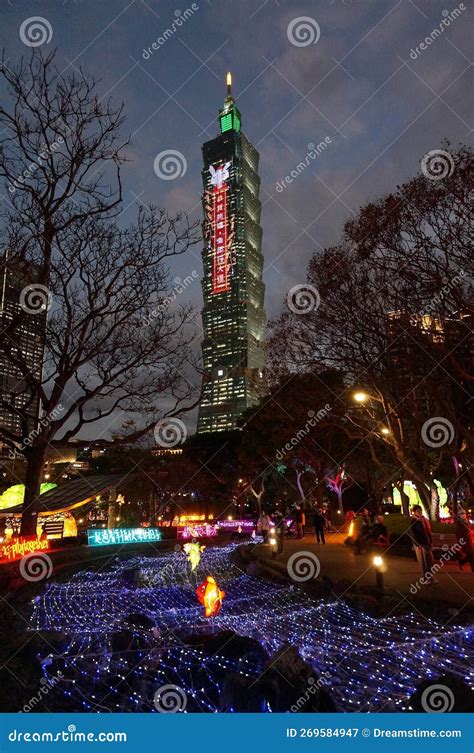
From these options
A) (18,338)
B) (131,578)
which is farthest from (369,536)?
(18,338)

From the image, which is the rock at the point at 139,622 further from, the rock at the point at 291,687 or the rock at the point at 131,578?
the rock at the point at 131,578

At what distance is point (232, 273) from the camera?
82.9m

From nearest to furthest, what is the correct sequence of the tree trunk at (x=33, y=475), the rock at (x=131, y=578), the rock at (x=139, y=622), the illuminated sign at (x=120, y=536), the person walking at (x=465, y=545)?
the rock at (x=139, y=622) < the person walking at (x=465, y=545) < the tree trunk at (x=33, y=475) < the rock at (x=131, y=578) < the illuminated sign at (x=120, y=536)

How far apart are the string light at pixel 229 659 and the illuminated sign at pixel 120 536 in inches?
342

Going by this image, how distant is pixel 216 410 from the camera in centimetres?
8488

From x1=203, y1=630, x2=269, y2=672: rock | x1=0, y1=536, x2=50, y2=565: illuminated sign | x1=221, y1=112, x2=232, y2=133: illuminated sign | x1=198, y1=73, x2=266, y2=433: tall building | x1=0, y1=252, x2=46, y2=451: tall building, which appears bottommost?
x1=203, y1=630, x2=269, y2=672: rock

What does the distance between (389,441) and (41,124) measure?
600 inches

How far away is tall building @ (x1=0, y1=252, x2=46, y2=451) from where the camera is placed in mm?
11156

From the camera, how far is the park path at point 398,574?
8.37 metres

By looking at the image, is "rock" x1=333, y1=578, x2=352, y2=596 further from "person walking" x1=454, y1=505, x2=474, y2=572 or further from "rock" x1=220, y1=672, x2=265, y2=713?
"rock" x1=220, y1=672, x2=265, y2=713

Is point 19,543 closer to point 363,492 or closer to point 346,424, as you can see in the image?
point 346,424

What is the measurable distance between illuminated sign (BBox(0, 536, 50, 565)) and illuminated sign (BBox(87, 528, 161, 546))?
5.02 m

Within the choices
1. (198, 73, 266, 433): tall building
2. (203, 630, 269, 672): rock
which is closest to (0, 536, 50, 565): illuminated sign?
(203, 630, 269, 672): rock

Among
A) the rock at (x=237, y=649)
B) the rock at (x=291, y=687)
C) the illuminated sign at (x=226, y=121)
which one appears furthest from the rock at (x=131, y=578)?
the illuminated sign at (x=226, y=121)
